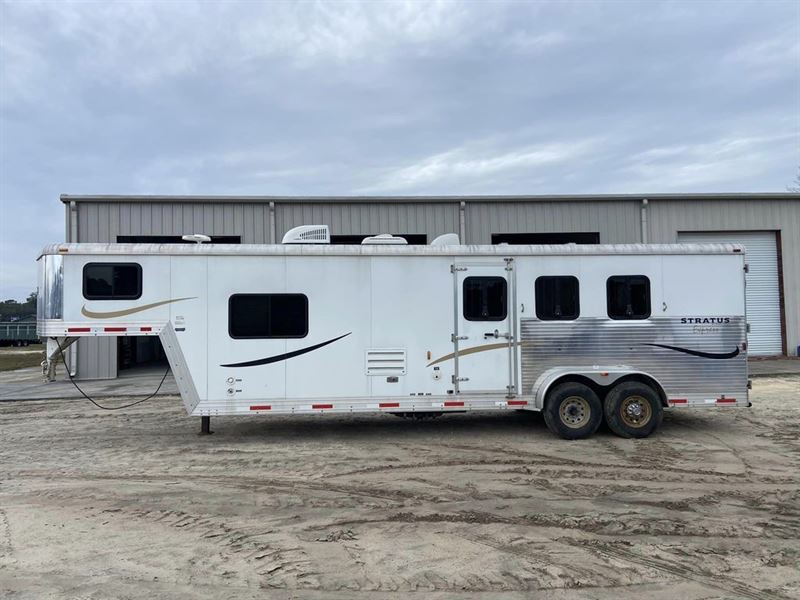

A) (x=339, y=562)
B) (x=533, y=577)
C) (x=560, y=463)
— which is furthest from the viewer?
(x=560, y=463)

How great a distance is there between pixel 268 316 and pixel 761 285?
19.2m

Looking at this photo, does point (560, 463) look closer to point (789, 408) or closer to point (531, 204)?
point (789, 408)

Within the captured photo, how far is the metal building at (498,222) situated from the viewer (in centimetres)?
1762

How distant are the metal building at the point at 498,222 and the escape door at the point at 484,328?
10300mm

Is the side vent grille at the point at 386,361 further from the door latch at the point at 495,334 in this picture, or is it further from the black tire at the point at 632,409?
the black tire at the point at 632,409

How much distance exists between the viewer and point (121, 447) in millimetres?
8188

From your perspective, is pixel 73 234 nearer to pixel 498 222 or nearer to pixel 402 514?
pixel 498 222

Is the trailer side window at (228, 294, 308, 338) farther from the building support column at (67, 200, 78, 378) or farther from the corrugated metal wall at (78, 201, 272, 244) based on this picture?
the building support column at (67, 200, 78, 378)

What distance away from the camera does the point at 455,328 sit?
8.20m

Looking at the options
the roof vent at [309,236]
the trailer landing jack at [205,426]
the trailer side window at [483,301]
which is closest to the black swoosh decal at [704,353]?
the trailer side window at [483,301]

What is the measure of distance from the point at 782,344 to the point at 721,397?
1424cm

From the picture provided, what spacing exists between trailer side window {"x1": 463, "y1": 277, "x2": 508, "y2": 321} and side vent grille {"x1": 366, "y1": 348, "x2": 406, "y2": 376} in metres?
1.20

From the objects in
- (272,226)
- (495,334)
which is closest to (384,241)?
(495,334)

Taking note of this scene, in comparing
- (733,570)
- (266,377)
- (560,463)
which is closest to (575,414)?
(560,463)
